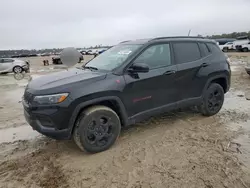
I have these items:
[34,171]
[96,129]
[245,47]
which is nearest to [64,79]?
[96,129]

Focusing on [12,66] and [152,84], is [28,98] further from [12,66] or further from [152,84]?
[12,66]

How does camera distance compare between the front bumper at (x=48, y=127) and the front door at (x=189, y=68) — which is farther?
the front door at (x=189, y=68)

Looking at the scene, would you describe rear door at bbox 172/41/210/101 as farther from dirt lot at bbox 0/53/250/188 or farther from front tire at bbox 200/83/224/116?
dirt lot at bbox 0/53/250/188

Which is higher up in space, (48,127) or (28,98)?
(28,98)

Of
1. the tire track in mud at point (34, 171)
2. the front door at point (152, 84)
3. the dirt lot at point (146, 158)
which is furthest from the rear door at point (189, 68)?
the tire track in mud at point (34, 171)

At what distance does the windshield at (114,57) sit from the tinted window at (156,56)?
0.69ft

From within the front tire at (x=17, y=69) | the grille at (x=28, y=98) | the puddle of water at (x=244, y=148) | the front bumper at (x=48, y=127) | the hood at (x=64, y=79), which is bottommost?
the puddle of water at (x=244, y=148)

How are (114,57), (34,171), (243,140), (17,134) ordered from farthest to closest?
(17,134)
(114,57)
(243,140)
(34,171)

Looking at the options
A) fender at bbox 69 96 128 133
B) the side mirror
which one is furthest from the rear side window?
fender at bbox 69 96 128 133

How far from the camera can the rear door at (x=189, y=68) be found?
476cm

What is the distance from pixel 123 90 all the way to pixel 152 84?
62cm

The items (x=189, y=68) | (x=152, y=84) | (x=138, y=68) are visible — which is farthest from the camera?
(x=189, y=68)

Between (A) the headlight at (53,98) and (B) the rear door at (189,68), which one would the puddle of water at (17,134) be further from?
(B) the rear door at (189,68)

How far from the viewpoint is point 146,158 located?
3.64 meters
